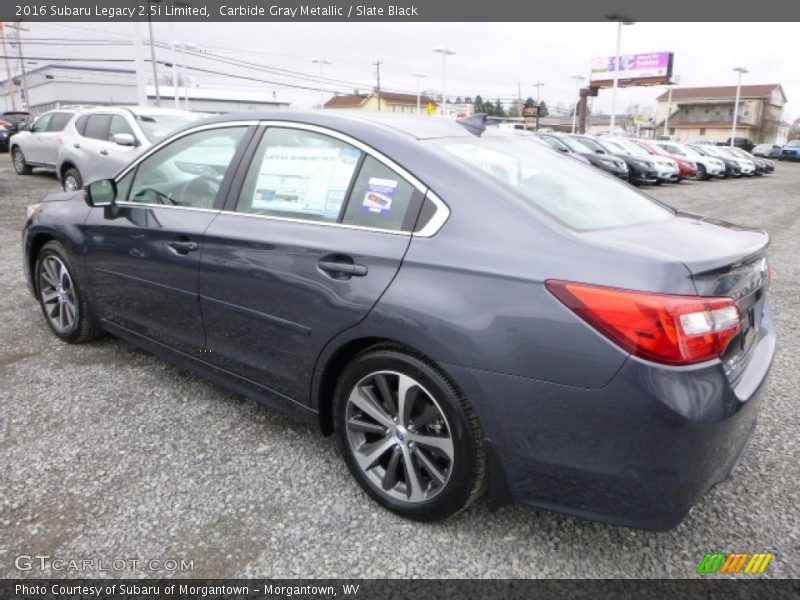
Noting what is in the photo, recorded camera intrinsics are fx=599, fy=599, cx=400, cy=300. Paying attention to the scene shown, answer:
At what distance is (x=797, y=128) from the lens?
4188 inches

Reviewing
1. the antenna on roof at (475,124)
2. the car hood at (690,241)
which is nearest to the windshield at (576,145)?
the antenna on roof at (475,124)

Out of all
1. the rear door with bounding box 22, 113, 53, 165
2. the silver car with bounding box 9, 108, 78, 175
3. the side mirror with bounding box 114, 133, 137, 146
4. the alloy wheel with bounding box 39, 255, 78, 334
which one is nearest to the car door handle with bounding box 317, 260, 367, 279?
the alloy wheel with bounding box 39, 255, 78, 334

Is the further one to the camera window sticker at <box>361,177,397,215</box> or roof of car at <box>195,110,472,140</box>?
roof of car at <box>195,110,472,140</box>

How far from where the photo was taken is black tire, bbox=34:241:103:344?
154 inches

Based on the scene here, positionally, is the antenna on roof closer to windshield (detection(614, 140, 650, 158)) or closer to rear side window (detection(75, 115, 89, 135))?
rear side window (detection(75, 115, 89, 135))

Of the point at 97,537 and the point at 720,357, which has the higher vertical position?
the point at 720,357

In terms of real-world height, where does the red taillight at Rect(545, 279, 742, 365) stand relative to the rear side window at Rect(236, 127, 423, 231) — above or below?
below

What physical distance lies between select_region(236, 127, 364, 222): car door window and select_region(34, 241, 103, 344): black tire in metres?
1.71

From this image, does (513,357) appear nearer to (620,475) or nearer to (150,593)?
(620,475)

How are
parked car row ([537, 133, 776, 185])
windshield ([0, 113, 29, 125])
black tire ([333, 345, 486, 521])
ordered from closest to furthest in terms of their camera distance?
black tire ([333, 345, 486, 521]), parked car row ([537, 133, 776, 185]), windshield ([0, 113, 29, 125])

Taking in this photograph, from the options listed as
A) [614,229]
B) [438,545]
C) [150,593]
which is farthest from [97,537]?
[614,229]

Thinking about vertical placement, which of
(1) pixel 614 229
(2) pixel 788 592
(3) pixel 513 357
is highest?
(1) pixel 614 229

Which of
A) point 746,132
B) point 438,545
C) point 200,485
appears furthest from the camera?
point 746,132

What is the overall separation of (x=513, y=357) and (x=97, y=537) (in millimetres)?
1716
